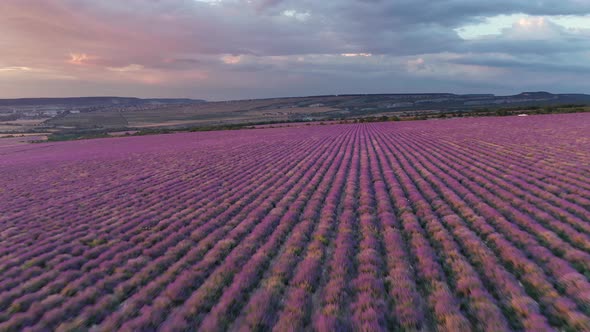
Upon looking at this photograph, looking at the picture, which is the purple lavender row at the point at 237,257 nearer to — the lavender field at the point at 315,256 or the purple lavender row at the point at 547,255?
the lavender field at the point at 315,256

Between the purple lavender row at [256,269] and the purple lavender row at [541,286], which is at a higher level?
the purple lavender row at [541,286]

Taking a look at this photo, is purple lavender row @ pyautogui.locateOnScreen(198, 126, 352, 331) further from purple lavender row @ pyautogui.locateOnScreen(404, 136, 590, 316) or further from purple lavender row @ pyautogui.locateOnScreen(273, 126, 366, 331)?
purple lavender row @ pyautogui.locateOnScreen(404, 136, 590, 316)

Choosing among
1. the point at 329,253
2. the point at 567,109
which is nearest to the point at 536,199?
the point at 329,253

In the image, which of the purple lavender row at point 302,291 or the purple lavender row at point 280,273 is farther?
the purple lavender row at point 280,273

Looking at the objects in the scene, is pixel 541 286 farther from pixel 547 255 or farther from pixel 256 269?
pixel 256 269

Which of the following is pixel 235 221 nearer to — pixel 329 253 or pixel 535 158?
pixel 329 253

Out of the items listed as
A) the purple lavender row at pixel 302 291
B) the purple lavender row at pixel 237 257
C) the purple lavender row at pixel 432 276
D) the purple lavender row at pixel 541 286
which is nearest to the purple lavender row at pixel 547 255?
the purple lavender row at pixel 541 286

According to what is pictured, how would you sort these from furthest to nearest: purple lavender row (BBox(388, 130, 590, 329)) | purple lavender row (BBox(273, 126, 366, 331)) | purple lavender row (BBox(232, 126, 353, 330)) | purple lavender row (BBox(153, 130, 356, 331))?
purple lavender row (BBox(153, 130, 356, 331)), purple lavender row (BBox(232, 126, 353, 330)), purple lavender row (BBox(273, 126, 366, 331)), purple lavender row (BBox(388, 130, 590, 329))

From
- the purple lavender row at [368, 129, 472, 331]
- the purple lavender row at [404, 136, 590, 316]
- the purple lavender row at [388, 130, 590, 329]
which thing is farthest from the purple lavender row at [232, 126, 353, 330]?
the purple lavender row at [404, 136, 590, 316]

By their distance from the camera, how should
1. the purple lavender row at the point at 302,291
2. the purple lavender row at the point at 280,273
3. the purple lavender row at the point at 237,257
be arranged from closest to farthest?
1. the purple lavender row at the point at 302,291
2. the purple lavender row at the point at 280,273
3. the purple lavender row at the point at 237,257

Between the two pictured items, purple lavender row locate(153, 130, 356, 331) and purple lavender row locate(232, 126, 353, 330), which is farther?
purple lavender row locate(153, 130, 356, 331)
